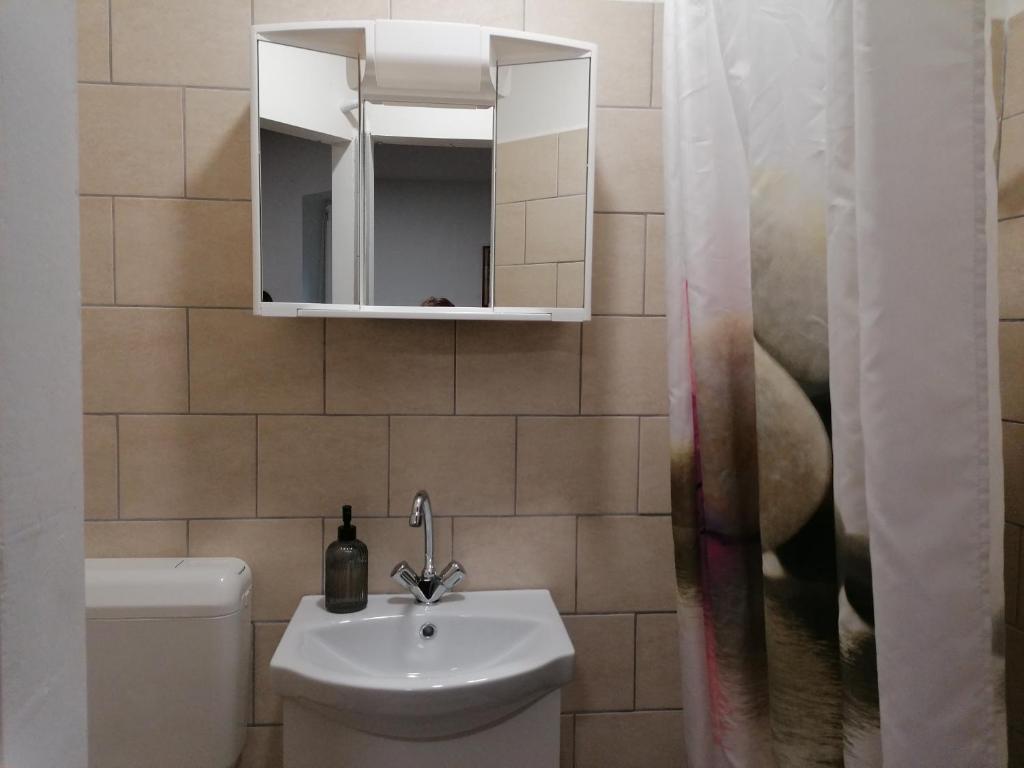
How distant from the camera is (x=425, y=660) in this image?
4.36 feet

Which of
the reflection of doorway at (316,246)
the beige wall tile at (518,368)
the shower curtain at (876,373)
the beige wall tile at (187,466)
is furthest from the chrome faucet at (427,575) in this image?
the shower curtain at (876,373)

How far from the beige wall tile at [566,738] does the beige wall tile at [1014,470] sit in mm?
890

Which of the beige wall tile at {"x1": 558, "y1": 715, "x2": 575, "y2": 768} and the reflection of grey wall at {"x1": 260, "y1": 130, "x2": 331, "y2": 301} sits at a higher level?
the reflection of grey wall at {"x1": 260, "y1": 130, "x2": 331, "y2": 301}

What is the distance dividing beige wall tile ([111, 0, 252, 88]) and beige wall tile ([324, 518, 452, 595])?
0.87 metres

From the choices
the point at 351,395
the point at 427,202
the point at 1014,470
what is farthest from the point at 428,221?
the point at 1014,470

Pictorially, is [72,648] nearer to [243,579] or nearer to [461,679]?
[461,679]

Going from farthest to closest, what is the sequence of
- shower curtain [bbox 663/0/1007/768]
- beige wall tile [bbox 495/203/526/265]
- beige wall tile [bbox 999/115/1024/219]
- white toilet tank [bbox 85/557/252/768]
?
1. beige wall tile [bbox 495/203/526/265]
2. white toilet tank [bbox 85/557/252/768]
3. beige wall tile [bbox 999/115/1024/219]
4. shower curtain [bbox 663/0/1007/768]

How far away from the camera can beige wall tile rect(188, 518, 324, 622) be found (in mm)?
1407

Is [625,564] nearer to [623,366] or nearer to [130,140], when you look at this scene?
[623,366]

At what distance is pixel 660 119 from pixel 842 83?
2.51 ft

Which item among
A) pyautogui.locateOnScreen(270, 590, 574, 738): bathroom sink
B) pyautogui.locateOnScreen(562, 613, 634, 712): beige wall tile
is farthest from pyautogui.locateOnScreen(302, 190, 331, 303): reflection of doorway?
pyautogui.locateOnScreen(562, 613, 634, 712): beige wall tile

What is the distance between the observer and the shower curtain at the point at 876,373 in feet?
2.11

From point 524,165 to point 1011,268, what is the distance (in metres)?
0.81

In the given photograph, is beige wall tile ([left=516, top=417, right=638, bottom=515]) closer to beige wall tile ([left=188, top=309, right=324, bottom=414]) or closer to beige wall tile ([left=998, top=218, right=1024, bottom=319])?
beige wall tile ([left=188, top=309, right=324, bottom=414])
